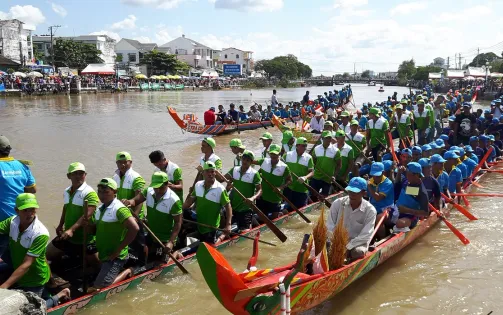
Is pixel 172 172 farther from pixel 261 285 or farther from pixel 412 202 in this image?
pixel 412 202

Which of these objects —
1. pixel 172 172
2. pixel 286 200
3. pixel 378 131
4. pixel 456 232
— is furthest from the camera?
pixel 378 131

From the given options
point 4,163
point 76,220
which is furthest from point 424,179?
point 4,163

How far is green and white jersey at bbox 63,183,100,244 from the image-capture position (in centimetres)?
541

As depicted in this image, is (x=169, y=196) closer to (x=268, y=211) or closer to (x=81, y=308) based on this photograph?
(x=81, y=308)

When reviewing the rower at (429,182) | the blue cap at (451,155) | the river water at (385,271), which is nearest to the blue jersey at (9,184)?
the river water at (385,271)

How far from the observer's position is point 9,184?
527cm

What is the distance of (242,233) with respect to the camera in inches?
288

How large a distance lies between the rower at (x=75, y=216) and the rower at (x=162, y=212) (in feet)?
2.07

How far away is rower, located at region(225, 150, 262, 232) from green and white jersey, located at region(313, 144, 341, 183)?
2141 millimetres

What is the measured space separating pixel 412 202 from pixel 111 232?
4.63 m

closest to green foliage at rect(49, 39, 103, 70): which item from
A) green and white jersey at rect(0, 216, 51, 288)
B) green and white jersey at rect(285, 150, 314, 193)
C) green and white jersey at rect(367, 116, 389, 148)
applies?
green and white jersey at rect(367, 116, 389, 148)

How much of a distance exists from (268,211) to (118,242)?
12.1ft

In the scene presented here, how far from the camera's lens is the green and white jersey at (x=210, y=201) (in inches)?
254

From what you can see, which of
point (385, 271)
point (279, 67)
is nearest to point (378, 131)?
point (385, 271)
